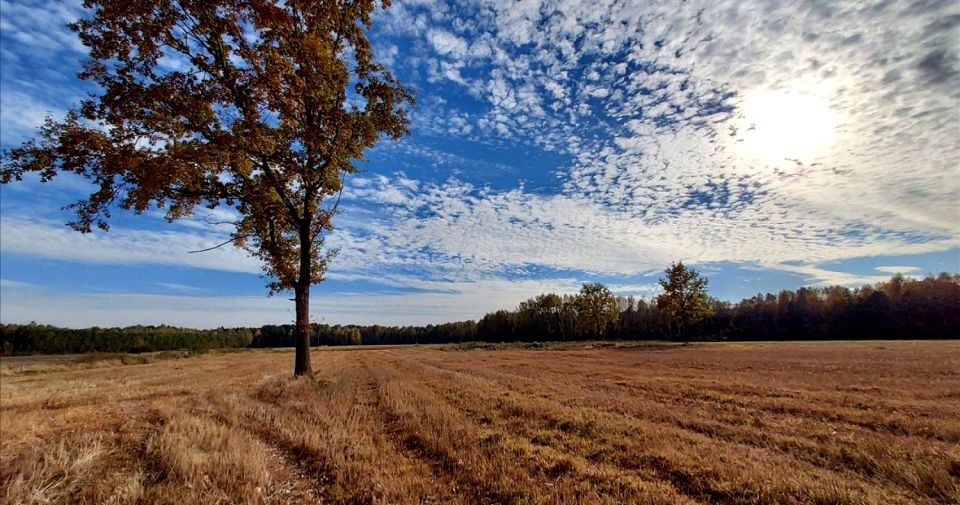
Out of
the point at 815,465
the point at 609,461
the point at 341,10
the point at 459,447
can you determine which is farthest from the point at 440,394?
the point at 341,10

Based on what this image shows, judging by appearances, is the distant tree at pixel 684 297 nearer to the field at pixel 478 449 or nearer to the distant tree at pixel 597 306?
the distant tree at pixel 597 306

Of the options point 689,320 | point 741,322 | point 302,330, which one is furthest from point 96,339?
point 741,322

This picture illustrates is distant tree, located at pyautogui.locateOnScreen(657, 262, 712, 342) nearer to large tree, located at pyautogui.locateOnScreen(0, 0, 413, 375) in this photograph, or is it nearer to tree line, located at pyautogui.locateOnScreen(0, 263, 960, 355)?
tree line, located at pyautogui.locateOnScreen(0, 263, 960, 355)

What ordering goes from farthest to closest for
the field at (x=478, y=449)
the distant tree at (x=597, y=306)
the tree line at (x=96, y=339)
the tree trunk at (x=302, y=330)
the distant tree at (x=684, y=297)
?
the distant tree at (x=597, y=306), the distant tree at (x=684, y=297), the tree line at (x=96, y=339), the tree trunk at (x=302, y=330), the field at (x=478, y=449)

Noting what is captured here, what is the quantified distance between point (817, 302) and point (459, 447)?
457ft

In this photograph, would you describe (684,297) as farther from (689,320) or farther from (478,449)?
(478,449)

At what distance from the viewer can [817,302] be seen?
11269cm

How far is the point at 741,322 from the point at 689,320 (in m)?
66.4

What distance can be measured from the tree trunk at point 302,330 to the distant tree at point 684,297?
216ft

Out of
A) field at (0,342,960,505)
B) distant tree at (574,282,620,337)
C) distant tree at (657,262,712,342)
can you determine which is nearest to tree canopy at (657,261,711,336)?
distant tree at (657,262,712,342)

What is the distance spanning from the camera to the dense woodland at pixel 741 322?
284 ft

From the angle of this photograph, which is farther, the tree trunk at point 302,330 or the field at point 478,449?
the tree trunk at point 302,330

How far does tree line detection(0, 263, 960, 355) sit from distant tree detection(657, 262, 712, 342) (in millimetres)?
164

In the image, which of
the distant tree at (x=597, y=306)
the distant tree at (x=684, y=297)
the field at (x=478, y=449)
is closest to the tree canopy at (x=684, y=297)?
the distant tree at (x=684, y=297)
